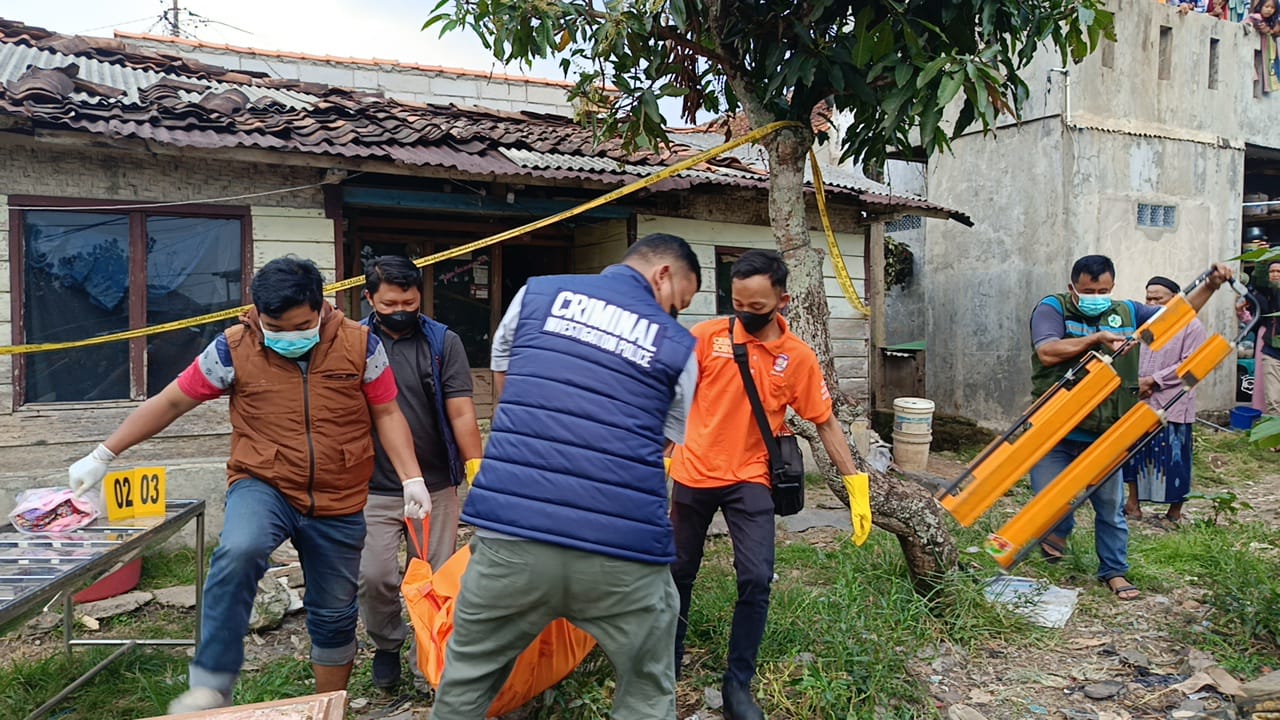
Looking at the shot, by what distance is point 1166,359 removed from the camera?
6.19 metres

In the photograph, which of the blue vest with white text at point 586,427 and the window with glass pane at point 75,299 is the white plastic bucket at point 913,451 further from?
the window with glass pane at point 75,299

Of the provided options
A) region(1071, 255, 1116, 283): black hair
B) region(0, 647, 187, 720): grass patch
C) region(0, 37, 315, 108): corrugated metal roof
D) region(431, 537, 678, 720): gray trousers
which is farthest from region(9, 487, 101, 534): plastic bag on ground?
region(1071, 255, 1116, 283): black hair

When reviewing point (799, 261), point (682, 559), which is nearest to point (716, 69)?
point (799, 261)

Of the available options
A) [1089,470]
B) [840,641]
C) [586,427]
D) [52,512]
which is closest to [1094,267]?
[1089,470]

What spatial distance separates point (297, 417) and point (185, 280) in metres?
3.63

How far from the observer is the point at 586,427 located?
2137mm

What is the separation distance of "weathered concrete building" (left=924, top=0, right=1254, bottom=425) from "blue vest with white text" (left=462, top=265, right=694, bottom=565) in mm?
8813

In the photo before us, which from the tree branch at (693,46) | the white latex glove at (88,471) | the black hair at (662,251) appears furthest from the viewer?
the tree branch at (693,46)

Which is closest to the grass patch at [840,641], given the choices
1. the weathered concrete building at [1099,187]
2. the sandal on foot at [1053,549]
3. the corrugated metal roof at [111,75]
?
the sandal on foot at [1053,549]

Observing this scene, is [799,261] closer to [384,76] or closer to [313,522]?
[313,522]

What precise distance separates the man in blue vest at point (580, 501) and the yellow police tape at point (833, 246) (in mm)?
2443

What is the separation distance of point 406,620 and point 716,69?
3525mm

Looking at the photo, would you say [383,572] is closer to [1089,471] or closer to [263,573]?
[263,573]

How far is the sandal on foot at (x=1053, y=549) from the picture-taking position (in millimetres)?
4594
